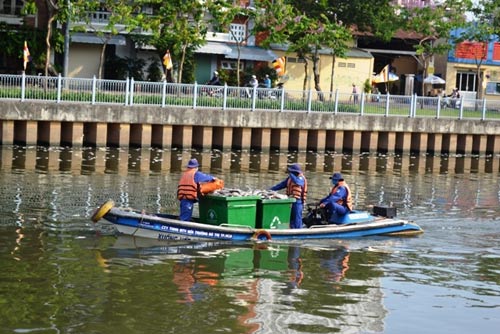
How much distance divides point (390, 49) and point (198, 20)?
21.9m

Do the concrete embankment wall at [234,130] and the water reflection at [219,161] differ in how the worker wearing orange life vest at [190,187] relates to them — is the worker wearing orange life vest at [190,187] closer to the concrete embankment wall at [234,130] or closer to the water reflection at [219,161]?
the water reflection at [219,161]

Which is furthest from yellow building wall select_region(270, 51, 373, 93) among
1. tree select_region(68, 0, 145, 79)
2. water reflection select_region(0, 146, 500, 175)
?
water reflection select_region(0, 146, 500, 175)

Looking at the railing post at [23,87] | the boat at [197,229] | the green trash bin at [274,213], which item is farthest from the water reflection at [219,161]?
the boat at [197,229]

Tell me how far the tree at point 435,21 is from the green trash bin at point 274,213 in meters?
37.8

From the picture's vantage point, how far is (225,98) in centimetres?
4378

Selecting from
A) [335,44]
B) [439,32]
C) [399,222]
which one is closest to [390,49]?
[439,32]

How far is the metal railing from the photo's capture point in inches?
1582

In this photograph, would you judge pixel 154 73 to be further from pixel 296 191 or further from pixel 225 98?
pixel 296 191

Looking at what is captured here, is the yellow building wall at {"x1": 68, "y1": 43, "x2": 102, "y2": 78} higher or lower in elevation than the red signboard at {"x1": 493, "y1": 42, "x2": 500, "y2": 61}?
lower

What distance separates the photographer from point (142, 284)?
59.9 feet

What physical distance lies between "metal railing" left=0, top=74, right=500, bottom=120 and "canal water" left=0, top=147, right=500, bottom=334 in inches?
314

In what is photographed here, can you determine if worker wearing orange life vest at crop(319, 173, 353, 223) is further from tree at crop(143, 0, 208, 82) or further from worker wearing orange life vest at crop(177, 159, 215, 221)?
tree at crop(143, 0, 208, 82)

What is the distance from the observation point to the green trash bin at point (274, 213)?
22562mm

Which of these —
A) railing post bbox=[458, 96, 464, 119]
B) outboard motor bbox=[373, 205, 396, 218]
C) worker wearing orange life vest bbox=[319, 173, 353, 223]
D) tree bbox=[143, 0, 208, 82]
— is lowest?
outboard motor bbox=[373, 205, 396, 218]
